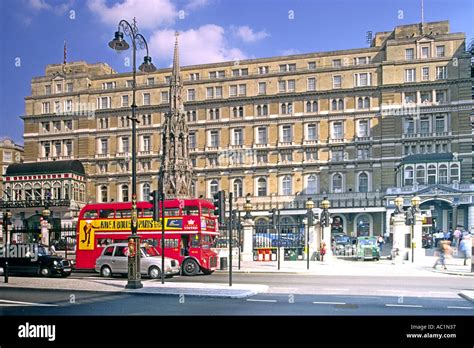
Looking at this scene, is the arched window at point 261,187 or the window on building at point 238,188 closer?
the window on building at point 238,188

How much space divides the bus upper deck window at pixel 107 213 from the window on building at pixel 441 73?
46.0 metres

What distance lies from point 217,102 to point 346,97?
15896 mm

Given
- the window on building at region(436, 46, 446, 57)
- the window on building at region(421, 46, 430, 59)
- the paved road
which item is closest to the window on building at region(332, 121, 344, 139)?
the window on building at region(421, 46, 430, 59)

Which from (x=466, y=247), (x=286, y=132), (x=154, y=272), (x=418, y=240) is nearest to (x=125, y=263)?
(x=154, y=272)

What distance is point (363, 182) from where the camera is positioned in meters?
59.0

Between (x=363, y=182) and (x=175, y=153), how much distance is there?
29.6m

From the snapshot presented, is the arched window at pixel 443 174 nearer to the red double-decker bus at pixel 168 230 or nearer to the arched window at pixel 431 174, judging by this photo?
the arched window at pixel 431 174

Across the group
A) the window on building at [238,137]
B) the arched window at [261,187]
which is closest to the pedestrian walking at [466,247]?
the arched window at [261,187]

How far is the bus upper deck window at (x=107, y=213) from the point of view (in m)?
22.9

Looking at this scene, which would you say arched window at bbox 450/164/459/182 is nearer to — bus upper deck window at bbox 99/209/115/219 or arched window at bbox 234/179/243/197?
arched window at bbox 234/179/243/197

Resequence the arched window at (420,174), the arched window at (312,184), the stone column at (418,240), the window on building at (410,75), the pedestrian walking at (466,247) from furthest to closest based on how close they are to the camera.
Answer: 1. the arched window at (312,184)
2. the window on building at (410,75)
3. the arched window at (420,174)
4. the stone column at (418,240)
5. the pedestrian walking at (466,247)

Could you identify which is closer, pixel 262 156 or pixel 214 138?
pixel 262 156

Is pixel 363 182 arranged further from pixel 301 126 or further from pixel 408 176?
pixel 301 126
